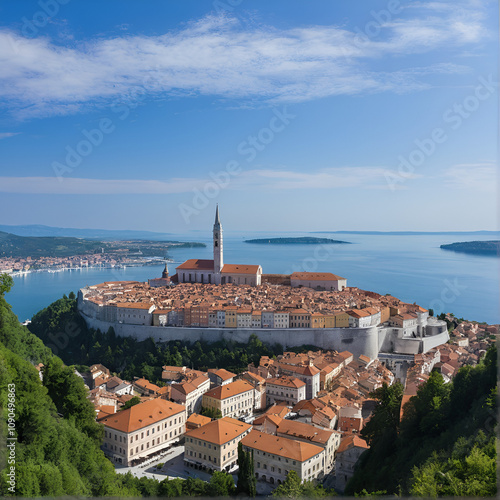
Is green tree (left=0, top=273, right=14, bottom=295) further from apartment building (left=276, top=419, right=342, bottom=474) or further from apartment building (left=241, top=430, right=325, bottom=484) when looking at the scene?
apartment building (left=276, top=419, right=342, bottom=474)

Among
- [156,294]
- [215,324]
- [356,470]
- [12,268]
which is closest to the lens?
[356,470]

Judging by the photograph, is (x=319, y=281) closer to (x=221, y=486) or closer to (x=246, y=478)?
(x=246, y=478)

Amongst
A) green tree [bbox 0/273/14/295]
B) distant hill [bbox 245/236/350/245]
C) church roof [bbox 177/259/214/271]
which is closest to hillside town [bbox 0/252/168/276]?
church roof [bbox 177/259/214/271]

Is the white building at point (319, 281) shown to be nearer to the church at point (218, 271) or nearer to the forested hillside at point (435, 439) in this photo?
the church at point (218, 271)

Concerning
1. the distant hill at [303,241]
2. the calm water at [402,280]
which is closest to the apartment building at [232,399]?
the calm water at [402,280]

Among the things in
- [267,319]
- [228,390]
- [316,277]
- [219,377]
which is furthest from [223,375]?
[316,277]

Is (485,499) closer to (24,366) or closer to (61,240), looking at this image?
(24,366)

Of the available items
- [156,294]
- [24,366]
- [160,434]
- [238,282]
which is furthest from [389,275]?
[24,366]
